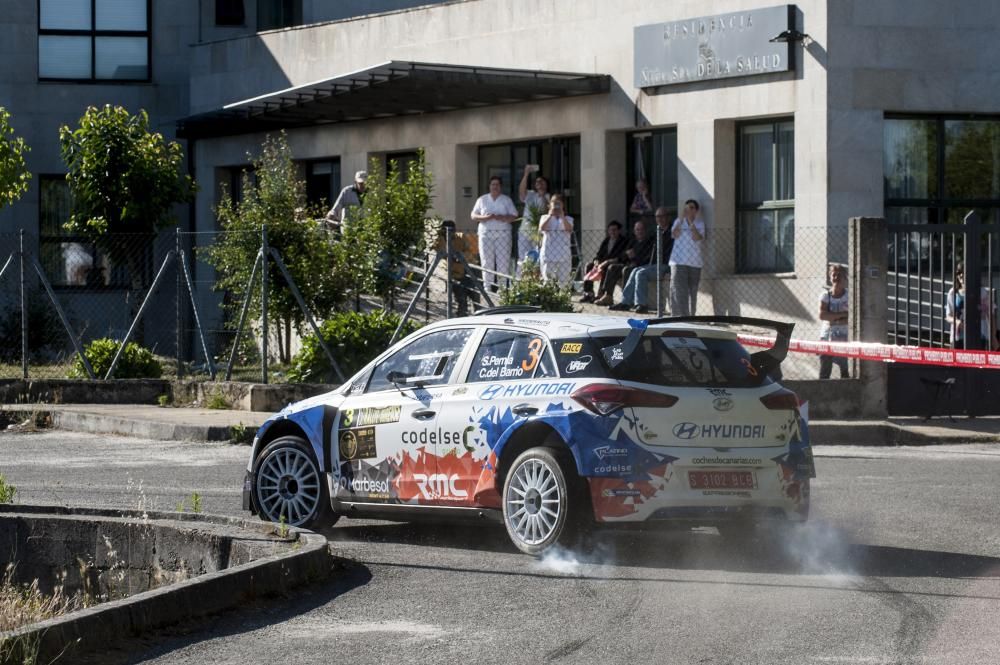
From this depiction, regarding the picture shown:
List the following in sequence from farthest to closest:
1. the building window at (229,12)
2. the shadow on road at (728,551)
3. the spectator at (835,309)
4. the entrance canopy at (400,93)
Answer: the building window at (229,12), the entrance canopy at (400,93), the spectator at (835,309), the shadow on road at (728,551)

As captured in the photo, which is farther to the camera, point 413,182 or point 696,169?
point 696,169

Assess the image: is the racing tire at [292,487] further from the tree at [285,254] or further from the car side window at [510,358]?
the tree at [285,254]

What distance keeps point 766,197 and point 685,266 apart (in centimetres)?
401

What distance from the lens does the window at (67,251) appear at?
3153 cm

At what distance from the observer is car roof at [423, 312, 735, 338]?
34.0 feet

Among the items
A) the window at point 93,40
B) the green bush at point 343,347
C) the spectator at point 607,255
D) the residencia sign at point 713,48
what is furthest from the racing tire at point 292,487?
the window at point 93,40

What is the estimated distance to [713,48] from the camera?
25984 millimetres

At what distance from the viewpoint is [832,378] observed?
67.6 feet

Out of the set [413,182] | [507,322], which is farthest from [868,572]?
[413,182]

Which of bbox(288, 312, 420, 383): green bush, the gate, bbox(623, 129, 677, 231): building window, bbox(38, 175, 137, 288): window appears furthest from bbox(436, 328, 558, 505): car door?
bbox(38, 175, 137, 288): window

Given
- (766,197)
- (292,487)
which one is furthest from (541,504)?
(766,197)

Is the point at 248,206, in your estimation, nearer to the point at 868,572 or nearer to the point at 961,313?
the point at 961,313

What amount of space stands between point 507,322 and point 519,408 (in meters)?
0.83

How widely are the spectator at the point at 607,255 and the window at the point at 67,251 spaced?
369 inches
